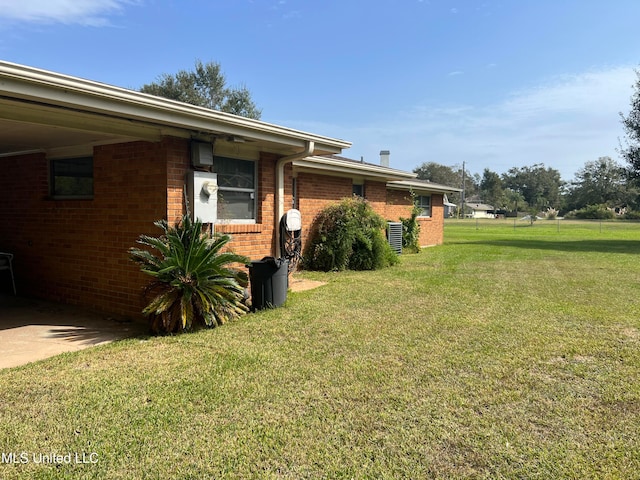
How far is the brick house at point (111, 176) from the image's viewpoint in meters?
4.95

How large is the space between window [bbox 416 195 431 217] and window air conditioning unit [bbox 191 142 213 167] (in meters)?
13.6

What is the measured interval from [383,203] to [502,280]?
593cm

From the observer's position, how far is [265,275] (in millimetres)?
6777

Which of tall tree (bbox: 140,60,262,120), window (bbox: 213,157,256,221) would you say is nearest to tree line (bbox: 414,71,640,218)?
tall tree (bbox: 140,60,262,120)

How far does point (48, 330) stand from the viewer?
5.70 m

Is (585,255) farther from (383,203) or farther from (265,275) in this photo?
(265,275)

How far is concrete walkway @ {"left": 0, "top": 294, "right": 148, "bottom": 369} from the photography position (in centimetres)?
486

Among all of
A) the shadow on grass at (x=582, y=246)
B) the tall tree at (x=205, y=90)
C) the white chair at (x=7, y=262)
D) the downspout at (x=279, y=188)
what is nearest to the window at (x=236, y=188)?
the downspout at (x=279, y=188)

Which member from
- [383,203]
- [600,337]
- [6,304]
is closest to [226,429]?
[600,337]

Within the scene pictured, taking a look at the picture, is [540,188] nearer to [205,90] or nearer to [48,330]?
[205,90]

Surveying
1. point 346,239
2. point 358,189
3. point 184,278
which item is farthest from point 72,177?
point 358,189

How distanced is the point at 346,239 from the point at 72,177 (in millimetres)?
6374

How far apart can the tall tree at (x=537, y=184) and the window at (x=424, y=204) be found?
9322cm

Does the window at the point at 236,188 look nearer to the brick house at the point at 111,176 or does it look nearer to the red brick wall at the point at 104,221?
the brick house at the point at 111,176
